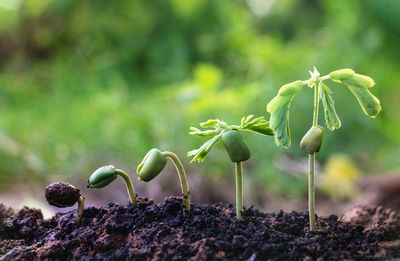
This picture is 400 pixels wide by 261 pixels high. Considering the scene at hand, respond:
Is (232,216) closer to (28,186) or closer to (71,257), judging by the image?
(71,257)

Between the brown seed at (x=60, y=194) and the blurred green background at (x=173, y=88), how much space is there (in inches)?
52.8

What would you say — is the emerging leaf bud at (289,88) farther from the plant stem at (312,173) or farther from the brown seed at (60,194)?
the brown seed at (60,194)

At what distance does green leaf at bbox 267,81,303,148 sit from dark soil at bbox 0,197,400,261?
0.15 metres

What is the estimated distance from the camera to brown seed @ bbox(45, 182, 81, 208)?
0.65 metres

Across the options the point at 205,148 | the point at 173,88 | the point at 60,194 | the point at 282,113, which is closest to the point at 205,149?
the point at 205,148

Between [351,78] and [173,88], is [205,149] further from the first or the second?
[173,88]

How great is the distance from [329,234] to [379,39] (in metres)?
2.48

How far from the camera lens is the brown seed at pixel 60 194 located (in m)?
0.65

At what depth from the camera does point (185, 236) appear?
642 millimetres

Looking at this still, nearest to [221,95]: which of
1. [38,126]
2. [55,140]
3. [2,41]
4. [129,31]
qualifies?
[55,140]

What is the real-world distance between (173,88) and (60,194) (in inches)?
80.9

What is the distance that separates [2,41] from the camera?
354 centimetres

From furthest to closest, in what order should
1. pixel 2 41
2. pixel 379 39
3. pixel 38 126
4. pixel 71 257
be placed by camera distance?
pixel 2 41 < pixel 379 39 < pixel 38 126 < pixel 71 257

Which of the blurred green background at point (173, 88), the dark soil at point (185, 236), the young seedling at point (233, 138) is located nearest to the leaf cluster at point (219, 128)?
the young seedling at point (233, 138)
